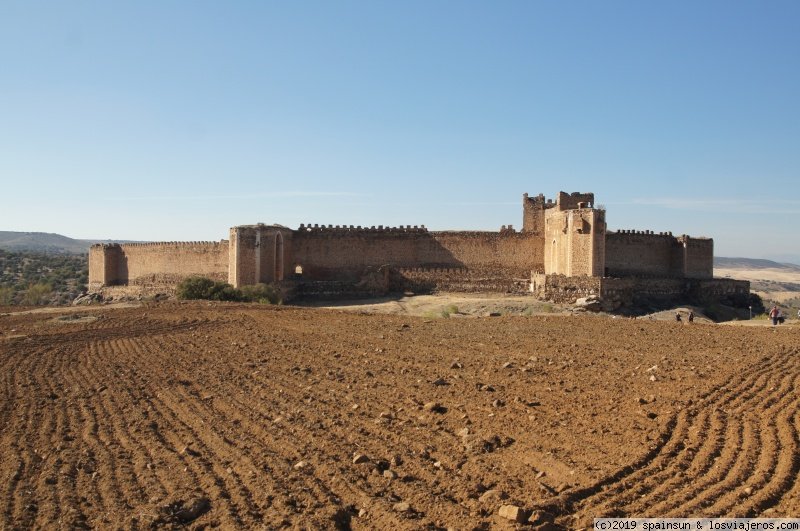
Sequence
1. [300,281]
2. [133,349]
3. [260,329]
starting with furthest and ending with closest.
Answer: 1. [300,281]
2. [260,329]
3. [133,349]

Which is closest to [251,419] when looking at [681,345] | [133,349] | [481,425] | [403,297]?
[481,425]

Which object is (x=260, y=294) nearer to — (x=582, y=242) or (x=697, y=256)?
(x=582, y=242)

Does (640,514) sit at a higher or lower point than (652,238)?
lower

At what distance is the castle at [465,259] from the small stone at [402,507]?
22.7 metres

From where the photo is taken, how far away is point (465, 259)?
34875mm

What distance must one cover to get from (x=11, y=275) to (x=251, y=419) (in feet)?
193

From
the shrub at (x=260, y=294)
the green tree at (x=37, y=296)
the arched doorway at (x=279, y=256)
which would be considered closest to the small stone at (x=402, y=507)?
the shrub at (x=260, y=294)

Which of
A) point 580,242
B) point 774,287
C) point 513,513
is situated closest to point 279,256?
point 580,242

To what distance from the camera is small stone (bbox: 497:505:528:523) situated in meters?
4.58

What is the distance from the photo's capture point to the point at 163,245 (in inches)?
1555

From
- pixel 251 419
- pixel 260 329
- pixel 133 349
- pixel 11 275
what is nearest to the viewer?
pixel 251 419

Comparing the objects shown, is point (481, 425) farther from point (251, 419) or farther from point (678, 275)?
point (678, 275)

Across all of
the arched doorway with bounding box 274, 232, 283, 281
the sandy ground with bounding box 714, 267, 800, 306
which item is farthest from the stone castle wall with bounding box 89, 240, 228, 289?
the sandy ground with bounding box 714, 267, 800, 306

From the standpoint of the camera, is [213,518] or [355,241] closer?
[213,518]
